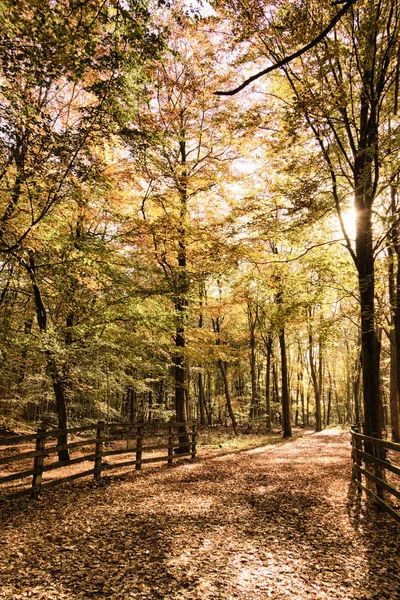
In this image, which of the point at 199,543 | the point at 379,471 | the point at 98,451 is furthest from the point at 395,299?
the point at 98,451

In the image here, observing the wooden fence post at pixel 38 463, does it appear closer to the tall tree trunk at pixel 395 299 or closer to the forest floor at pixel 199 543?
the forest floor at pixel 199 543

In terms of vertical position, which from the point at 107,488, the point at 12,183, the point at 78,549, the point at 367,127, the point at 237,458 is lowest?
the point at 237,458

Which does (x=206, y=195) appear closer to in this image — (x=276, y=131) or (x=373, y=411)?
(x=276, y=131)

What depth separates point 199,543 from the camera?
203 inches

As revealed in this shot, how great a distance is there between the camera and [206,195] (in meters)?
14.0

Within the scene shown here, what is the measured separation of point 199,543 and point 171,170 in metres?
10.4

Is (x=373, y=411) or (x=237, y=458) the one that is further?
(x=237, y=458)

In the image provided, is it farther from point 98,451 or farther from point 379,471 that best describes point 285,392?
point 379,471

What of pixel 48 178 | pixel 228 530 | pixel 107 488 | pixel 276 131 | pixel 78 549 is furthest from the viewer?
pixel 276 131

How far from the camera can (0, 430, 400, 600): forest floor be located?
4000 millimetres

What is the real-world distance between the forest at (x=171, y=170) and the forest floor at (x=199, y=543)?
3335 millimetres

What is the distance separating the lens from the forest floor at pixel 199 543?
13.1 ft

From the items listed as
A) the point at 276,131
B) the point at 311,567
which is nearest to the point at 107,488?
the point at 311,567

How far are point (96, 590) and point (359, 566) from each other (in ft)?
10.9
